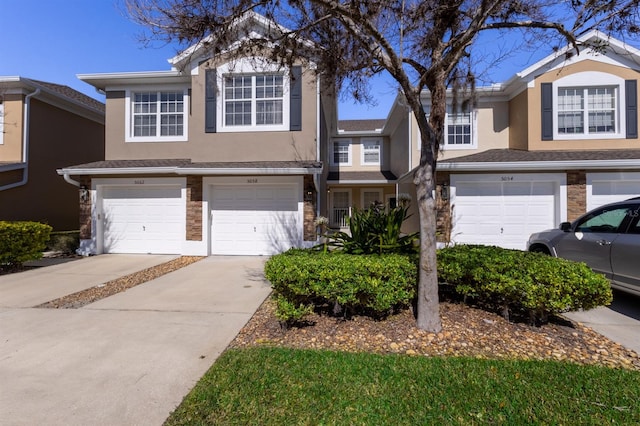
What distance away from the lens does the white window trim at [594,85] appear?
35.4 feet

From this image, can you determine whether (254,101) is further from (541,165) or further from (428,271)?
(541,165)

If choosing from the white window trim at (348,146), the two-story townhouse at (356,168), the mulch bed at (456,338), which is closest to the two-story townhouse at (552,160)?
the mulch bed at (456,338)

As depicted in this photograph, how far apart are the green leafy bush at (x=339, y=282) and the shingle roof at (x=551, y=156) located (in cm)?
722

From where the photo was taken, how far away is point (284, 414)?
2.62m

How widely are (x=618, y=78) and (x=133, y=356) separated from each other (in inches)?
619

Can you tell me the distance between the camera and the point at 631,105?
10.7m

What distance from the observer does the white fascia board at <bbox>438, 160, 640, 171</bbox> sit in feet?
30.7

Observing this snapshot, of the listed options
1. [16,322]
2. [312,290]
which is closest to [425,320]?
[312,290]

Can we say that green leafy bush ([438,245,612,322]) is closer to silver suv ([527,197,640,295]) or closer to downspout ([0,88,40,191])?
silver suv ([527,197,640,295])

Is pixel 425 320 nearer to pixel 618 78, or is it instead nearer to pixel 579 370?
pixel 579 370

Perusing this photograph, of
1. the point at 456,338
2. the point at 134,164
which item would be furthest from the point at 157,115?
the point at 456,338

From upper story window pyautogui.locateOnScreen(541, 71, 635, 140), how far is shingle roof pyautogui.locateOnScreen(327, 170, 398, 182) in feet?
23.3

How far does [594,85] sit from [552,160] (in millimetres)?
3890

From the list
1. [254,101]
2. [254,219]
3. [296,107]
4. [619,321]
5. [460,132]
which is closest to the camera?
[619,321]
